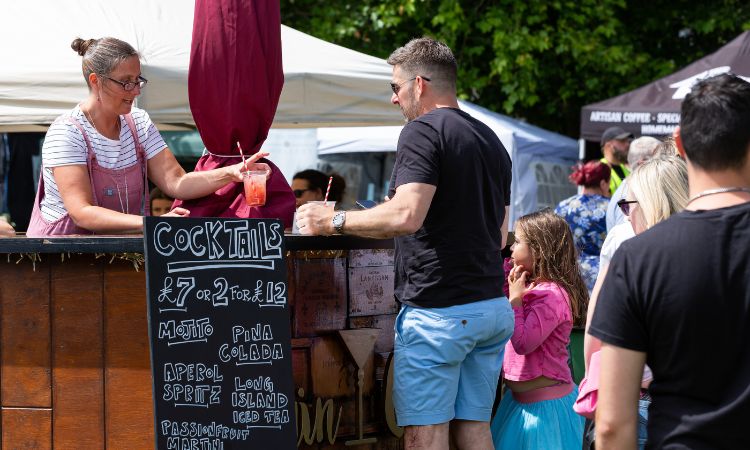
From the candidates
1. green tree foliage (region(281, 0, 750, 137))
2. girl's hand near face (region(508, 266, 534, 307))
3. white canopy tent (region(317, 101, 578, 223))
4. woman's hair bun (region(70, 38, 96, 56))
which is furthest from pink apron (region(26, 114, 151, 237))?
green tree foliage (region(281, 0, 750, 137))

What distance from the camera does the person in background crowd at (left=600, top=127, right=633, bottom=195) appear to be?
8602 millimetres

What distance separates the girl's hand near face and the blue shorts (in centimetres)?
52

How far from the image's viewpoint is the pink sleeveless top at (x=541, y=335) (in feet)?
14.8

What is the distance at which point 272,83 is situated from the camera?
14.9 ft

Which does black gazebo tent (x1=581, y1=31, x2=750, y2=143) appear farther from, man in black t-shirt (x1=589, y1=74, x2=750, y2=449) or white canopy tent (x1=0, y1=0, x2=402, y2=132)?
man in black t-shirt (x1=589, y1=74, x2=750, y2=449)

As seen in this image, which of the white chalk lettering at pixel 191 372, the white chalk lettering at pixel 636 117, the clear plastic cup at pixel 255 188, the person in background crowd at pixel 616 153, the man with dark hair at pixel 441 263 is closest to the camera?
the white chalk lettering at pixel 191 372

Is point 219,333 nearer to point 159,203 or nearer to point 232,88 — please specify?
point 232,88

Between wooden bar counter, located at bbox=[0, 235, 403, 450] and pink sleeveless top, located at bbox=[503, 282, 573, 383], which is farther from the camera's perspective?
pink sleeveless top, located at bbox=[503, 282, 573, 383]

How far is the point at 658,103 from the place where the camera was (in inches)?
391

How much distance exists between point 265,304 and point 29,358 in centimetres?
94

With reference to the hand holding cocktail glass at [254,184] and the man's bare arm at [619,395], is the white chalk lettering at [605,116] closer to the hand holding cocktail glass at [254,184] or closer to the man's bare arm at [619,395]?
the hand holding cocktail glass at [254,184]

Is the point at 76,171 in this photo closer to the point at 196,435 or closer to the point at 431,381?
the point at 196,435

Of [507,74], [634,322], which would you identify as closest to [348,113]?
[634,322]

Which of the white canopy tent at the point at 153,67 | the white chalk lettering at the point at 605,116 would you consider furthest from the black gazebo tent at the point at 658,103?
the white canopy tent at the point at 153,67
